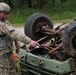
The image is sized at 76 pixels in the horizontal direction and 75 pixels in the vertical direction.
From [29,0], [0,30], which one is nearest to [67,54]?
[0,30]

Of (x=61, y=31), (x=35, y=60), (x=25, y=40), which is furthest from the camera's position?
(x=61, y=31)

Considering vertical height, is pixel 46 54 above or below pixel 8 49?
below

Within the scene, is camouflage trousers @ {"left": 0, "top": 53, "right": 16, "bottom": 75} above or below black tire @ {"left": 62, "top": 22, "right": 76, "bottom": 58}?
below

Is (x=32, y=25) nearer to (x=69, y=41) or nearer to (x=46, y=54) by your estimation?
(x=46, y=54)

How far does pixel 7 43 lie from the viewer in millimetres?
5602

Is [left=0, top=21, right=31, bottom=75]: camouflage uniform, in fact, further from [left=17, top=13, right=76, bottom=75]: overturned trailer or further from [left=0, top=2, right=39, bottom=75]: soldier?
[left=17, top=13, right=76, bottom=75]: overturned trailer

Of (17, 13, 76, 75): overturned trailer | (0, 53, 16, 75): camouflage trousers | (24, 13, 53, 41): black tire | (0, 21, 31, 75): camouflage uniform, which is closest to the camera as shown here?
(17, 13, 76, 75): overturned trailer

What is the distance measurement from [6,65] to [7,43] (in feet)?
1.31

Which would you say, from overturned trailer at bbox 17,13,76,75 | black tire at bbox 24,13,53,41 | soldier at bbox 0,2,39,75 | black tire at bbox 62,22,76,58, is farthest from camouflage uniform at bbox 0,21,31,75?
black tire at bbox 24,13,53,41

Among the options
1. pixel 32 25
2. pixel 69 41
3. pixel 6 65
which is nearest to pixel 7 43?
pixel 6 65

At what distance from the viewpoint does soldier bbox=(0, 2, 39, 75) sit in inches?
207

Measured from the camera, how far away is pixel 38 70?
18.0ft

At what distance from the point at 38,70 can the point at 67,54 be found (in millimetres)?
571

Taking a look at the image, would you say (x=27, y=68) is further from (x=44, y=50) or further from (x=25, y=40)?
(x=25, y=40)
